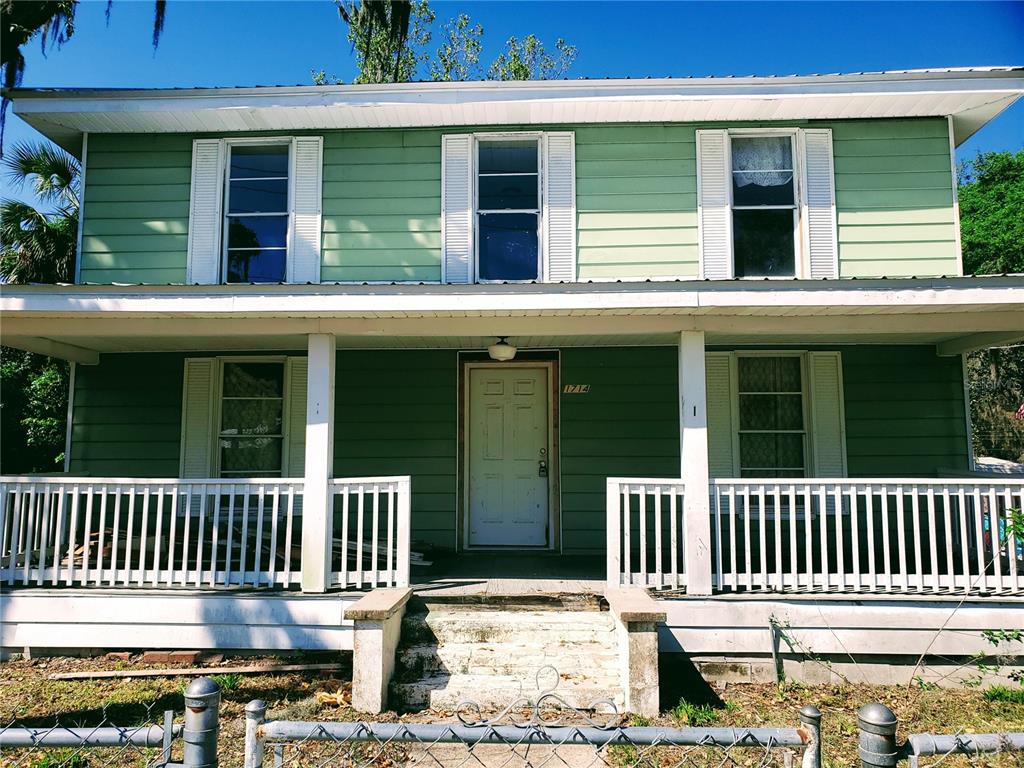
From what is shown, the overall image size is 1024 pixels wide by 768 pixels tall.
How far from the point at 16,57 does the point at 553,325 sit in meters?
7.34

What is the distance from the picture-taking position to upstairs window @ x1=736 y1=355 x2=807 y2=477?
7961 millimetres

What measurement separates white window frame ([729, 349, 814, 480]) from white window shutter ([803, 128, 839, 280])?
3.60ft

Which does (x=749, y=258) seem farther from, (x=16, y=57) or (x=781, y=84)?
(x=16, y=57)

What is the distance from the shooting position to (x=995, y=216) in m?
21.7

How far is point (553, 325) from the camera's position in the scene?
6273 millimetres

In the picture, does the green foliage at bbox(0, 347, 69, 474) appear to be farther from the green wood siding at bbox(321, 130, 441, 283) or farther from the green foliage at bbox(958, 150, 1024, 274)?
the green foliage at bbox(958, 150, 1024, 274)

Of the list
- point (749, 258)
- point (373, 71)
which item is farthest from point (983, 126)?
point (373, 71)

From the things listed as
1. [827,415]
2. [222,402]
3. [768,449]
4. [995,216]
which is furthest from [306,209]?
[995,216]

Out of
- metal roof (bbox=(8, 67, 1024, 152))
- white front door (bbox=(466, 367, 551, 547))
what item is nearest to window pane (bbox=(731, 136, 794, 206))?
metal roof (bbox=(8, 67, 1024, 152))

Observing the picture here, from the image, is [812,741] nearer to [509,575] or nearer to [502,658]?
[502,658]

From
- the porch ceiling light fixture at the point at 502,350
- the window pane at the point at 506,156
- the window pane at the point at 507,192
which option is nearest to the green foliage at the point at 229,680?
the porch ceiling light fixture at the point at 502,350

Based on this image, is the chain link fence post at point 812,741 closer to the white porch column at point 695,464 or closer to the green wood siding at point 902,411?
the white porch column at point 695,464

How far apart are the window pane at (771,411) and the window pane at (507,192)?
11.1ft

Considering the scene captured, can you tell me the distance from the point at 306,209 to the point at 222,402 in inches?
100
